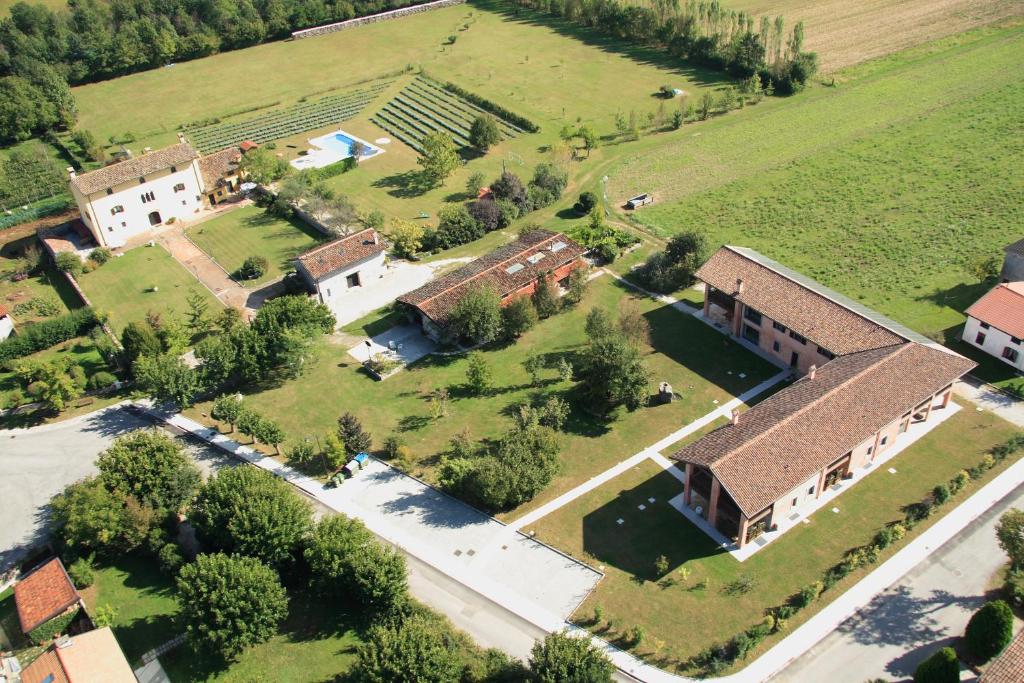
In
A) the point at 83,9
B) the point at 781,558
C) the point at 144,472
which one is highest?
the point at 83,9

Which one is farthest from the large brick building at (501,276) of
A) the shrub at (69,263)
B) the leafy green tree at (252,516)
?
the shrub at (69,263)

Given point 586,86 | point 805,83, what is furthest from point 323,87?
point 805,83

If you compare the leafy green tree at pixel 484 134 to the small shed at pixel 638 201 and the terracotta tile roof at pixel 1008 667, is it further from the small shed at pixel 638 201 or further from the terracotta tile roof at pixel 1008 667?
the terracotta tile roof at pixel 1008 667

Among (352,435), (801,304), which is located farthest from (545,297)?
(352,435)

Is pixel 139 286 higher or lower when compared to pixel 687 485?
higher

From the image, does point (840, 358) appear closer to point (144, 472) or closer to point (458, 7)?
point (144, 472)

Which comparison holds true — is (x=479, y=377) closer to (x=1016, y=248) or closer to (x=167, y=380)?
(x=167, y=380)

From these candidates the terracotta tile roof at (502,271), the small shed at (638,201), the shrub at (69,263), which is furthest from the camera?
the small shed at (638,201)
